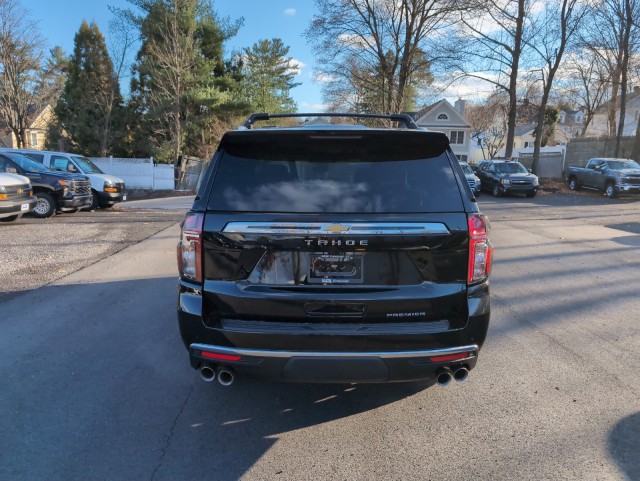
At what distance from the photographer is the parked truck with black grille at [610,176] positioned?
20672 millimetres

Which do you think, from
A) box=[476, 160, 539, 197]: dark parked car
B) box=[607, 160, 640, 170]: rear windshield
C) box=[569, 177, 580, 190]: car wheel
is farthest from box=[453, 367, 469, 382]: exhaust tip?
box=[569, 177, 580, 190]: car wheel

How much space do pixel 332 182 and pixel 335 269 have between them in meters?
0.57

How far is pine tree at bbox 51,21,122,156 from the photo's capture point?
27609 mm

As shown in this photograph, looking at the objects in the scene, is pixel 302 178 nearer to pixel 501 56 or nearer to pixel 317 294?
pixel 317 294

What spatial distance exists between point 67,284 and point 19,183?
20.0 feet

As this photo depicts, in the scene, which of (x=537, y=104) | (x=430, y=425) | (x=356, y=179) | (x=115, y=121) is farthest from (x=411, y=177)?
(x=537, y=104)

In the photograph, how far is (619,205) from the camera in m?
19.0

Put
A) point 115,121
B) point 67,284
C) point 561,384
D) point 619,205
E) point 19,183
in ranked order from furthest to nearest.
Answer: point 115,121, point 619,205, point 19,183, point 67,284, point 561,384

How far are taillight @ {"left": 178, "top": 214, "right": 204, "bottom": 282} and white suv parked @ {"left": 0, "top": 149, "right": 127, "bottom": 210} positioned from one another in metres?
13.5

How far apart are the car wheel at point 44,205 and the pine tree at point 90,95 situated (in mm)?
16175

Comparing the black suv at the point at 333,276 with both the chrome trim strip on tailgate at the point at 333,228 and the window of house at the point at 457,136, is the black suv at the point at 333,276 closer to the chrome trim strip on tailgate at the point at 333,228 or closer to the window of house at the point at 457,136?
Answer: the chrome trim strip on tailgate at the point at 333,228

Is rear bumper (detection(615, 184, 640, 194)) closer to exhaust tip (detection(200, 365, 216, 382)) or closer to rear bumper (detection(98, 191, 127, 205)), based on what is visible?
rear bumper (detection(98, 191, 127, 205))

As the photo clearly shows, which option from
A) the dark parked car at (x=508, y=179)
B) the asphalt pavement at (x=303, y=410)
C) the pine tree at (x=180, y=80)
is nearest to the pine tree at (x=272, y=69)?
the pine tree at (x=180, y=80)

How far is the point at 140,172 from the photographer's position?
985 inches
